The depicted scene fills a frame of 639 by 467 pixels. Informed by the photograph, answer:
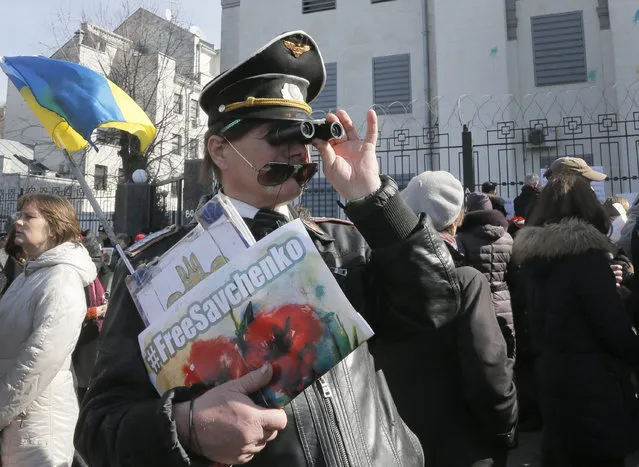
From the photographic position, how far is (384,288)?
1472mm

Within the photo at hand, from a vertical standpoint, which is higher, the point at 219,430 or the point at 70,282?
the point at 70,282

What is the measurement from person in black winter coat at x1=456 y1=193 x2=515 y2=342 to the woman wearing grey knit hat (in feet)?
2.55

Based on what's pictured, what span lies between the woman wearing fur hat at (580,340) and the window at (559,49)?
1383 cm

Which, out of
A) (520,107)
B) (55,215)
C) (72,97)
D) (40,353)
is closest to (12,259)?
(55,215)

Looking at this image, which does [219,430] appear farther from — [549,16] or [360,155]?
[549,16]

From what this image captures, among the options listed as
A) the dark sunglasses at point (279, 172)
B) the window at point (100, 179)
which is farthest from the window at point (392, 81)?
the dark sunglasses at point (279, 172)

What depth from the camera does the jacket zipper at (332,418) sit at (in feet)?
A: 4.19

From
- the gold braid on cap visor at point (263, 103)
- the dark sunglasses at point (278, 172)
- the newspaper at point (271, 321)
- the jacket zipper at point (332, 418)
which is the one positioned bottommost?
the jacket zipper at point (332, 418)

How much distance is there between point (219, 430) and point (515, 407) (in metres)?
1.78

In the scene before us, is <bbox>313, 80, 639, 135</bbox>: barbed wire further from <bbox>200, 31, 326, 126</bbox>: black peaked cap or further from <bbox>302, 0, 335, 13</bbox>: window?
<bbox>200, 31, 326, 126</bbox>: black peaked cap

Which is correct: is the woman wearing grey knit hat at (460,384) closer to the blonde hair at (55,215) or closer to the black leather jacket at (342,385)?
the black leather jacket at (342,385)

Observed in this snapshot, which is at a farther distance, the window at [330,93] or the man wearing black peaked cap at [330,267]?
the window at [330,93]

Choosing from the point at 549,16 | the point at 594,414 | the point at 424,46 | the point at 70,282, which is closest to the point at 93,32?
the point at 424,46

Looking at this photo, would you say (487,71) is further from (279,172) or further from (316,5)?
(279,172)
